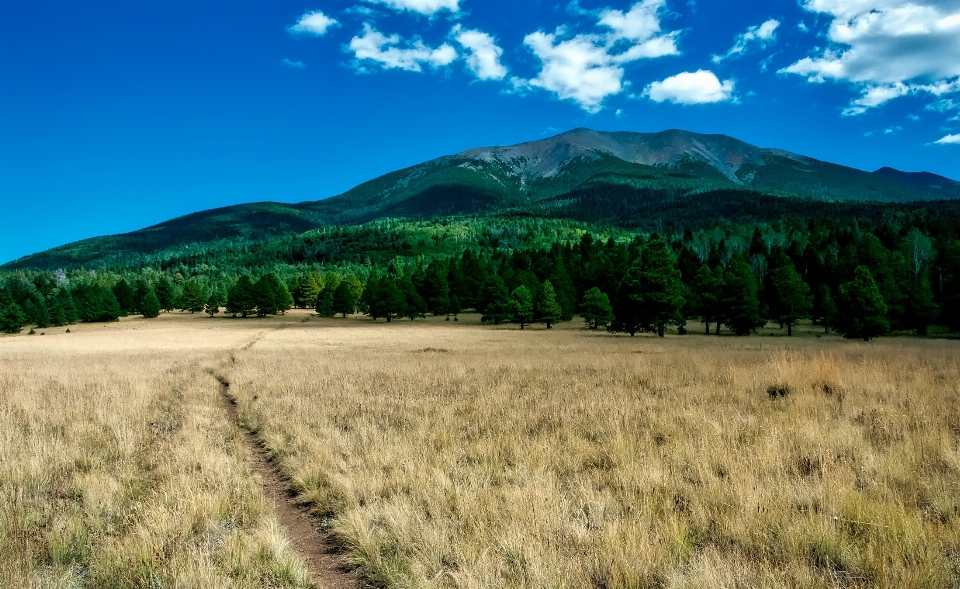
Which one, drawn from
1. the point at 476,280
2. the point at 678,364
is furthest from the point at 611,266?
the point at 678,364

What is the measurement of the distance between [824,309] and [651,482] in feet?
247

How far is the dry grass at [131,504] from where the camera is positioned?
4.84m

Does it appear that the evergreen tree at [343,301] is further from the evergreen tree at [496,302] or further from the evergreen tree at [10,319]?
the evergreen tree at [10,319]

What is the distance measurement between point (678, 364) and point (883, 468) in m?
13.0

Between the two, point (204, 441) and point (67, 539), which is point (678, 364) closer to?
point (204, 441)

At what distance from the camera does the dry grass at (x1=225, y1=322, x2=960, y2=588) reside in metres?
4.53

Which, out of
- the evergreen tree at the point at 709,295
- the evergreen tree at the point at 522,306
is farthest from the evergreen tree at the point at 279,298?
the evergreen tree at the point at 709,295

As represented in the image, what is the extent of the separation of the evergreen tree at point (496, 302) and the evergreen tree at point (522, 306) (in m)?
0.97

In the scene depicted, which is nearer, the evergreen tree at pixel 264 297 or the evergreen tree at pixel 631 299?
the evergreen tree at pixel 631 299

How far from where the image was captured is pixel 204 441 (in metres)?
9.94

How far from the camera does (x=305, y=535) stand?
6.22 m

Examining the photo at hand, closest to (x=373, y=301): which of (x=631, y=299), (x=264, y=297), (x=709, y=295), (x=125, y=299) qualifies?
(x=264, y=297)

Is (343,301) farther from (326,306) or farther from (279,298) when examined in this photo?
(279,298)

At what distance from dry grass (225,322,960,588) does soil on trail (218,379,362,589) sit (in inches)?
8.3
